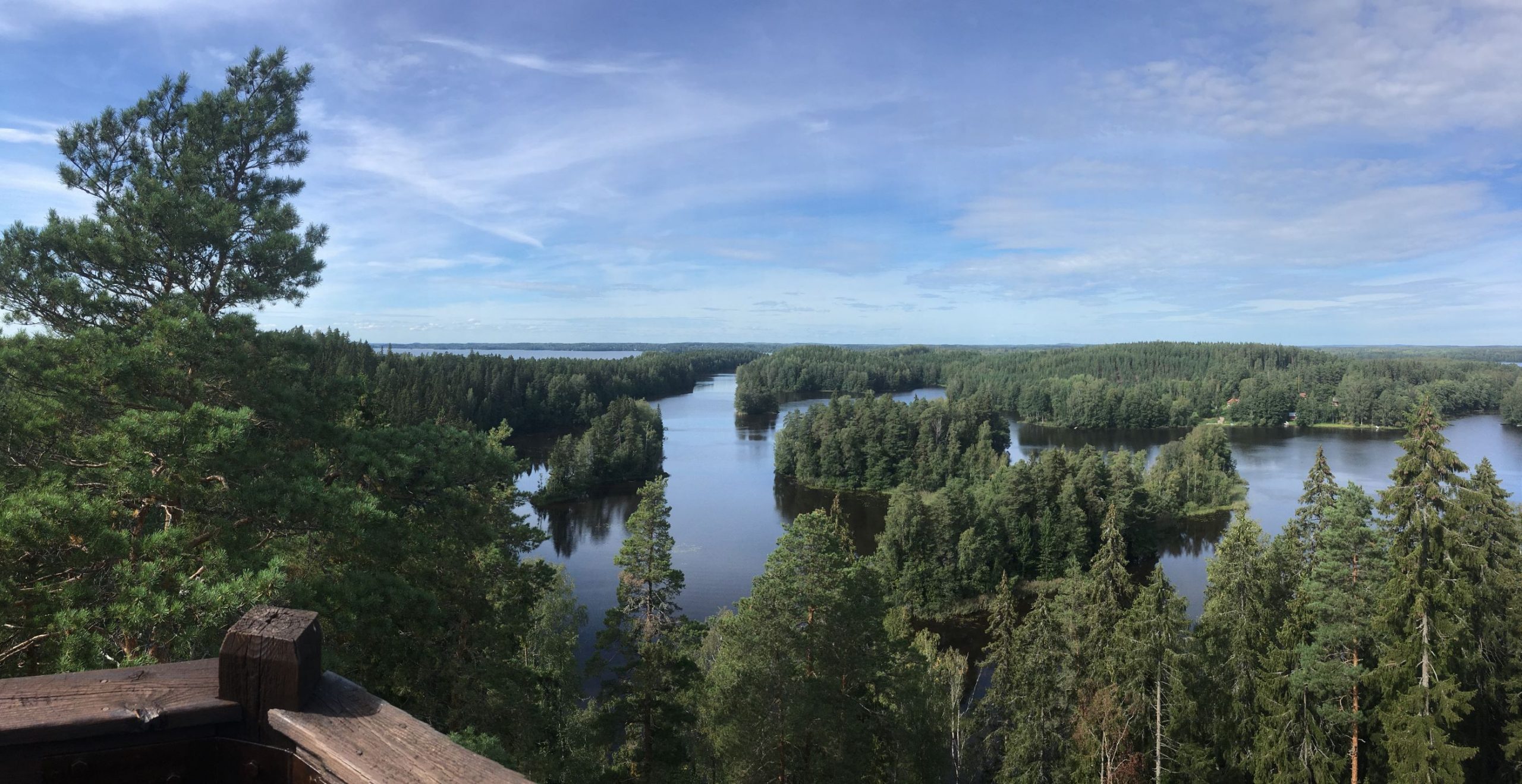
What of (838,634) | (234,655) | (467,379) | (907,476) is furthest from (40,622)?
(467,379)

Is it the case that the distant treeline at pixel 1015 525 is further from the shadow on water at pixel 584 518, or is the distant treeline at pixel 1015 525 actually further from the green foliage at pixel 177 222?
the green foliage at pixel 177 222

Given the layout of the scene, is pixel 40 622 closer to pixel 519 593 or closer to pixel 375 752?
pixel 519 593

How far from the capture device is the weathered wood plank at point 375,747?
1.50 metres

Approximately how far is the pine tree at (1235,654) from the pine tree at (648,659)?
31.8 ft

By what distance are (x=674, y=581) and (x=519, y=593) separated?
8.27 ft

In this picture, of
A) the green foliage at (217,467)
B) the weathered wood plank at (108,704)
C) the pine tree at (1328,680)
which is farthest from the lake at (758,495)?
the weathered wood plank at (108,704)

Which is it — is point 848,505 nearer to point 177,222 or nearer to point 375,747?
point 177,222

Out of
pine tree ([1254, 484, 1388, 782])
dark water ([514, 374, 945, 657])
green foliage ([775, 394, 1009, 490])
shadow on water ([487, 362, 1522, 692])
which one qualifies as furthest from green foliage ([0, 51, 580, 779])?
green foliage ([775, 394, 1009, 490])

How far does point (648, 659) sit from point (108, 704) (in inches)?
384

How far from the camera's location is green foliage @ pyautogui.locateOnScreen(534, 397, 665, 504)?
4697cm

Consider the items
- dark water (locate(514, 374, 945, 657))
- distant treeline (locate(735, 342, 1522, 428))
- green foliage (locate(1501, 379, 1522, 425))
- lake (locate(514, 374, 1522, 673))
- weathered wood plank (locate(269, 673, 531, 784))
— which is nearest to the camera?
weathered wood plank (locate(269, 673, 531, 784))

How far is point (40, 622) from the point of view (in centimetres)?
545

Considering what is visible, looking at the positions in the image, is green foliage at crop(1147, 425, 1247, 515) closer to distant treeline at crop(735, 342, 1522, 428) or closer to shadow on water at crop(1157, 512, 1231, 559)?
shadow on water at crop(1157, 512, 1231, 559)

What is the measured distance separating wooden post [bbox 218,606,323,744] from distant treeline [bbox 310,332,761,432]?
39.6 meters
